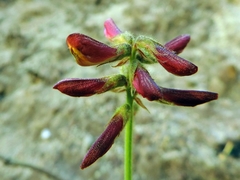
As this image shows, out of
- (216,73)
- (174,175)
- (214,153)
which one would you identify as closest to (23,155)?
(174,175)

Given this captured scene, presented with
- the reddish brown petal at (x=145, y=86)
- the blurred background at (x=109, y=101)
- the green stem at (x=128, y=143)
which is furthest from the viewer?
the blurred background at (x=109, y=101)

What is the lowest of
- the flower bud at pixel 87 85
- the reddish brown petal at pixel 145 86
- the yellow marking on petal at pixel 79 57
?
the reddish brown petal at pixel 145 86

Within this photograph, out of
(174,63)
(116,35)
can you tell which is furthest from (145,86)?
(116,35)

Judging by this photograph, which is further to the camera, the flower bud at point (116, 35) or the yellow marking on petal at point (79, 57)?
the flower bud at point (116, 35)

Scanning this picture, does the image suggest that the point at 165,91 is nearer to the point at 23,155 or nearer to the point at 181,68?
the point at 181,68

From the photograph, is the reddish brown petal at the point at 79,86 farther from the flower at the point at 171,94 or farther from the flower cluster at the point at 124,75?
the flower at the point at 171,94

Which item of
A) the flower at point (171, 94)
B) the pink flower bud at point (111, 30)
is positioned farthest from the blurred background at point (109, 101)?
the flower at point (171, 94)
